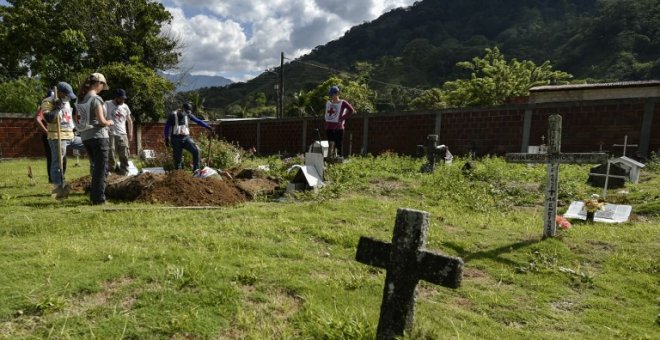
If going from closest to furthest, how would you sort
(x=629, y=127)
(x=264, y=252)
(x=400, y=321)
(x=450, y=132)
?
(x=400, y=321), (x=264, y=252), (x=629, y=127), (x=450, y=132)

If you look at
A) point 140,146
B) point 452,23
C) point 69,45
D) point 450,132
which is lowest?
point 140,146

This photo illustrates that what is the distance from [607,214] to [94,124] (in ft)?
23.4

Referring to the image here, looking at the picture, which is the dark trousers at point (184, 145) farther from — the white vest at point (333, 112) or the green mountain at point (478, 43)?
the green mountain at point (478, 43)

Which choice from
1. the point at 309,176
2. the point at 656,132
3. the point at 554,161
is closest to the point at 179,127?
the point at 309,176

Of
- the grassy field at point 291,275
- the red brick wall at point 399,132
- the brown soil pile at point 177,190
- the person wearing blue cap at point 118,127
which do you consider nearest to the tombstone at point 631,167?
the grassy field at point 291,275

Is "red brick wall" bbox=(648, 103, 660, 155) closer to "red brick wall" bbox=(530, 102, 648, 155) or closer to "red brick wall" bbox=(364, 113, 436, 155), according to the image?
"red brick wall" bbox=(530, 102, 648, 155)

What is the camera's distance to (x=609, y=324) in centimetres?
271

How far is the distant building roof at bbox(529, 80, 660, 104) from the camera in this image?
16625 mm

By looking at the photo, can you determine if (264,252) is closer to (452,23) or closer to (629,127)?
(629,127)

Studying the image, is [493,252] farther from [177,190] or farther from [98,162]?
[98,162]

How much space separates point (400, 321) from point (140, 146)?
69.5 feet

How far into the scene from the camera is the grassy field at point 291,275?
2.44 meters

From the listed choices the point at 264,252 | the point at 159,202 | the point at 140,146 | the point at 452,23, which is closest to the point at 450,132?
the point at 159,202

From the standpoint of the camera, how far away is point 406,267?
214 centimetres
